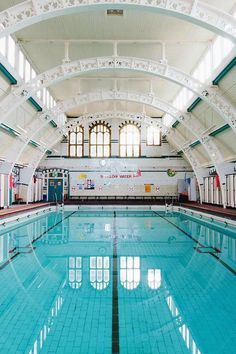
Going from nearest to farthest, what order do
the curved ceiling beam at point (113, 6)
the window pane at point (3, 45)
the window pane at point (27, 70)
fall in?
the curved ceiling beam at point (113, 6), the window pane at point (3, 45), the window pane at point (27, 70)

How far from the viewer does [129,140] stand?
89.7 feet

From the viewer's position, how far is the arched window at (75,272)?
18.1ft

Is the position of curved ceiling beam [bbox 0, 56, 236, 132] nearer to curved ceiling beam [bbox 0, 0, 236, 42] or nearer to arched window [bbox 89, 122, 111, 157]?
curved ceiling beam [bbox 0, 0, 236, 42]

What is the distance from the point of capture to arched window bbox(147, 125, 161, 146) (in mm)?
27375

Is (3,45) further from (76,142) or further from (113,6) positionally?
(76,142)

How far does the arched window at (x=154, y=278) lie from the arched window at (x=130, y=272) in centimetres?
22

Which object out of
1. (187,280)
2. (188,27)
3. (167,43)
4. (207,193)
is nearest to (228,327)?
(187,280)

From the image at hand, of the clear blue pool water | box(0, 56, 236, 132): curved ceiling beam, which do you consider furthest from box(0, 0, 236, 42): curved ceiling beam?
the clear blue pool water

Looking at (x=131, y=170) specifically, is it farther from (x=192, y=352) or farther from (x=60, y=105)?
(x=192, y=352)

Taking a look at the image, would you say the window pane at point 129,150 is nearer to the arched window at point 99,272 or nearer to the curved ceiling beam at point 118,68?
the curved ceiling beam at point 118,68

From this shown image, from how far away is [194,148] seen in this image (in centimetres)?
2195

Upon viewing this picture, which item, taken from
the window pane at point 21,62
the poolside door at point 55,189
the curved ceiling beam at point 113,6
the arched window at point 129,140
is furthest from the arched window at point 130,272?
the poolside door at point 55,189

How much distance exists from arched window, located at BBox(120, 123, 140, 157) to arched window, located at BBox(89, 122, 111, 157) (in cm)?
110

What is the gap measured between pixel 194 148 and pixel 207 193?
3141 millimetres
